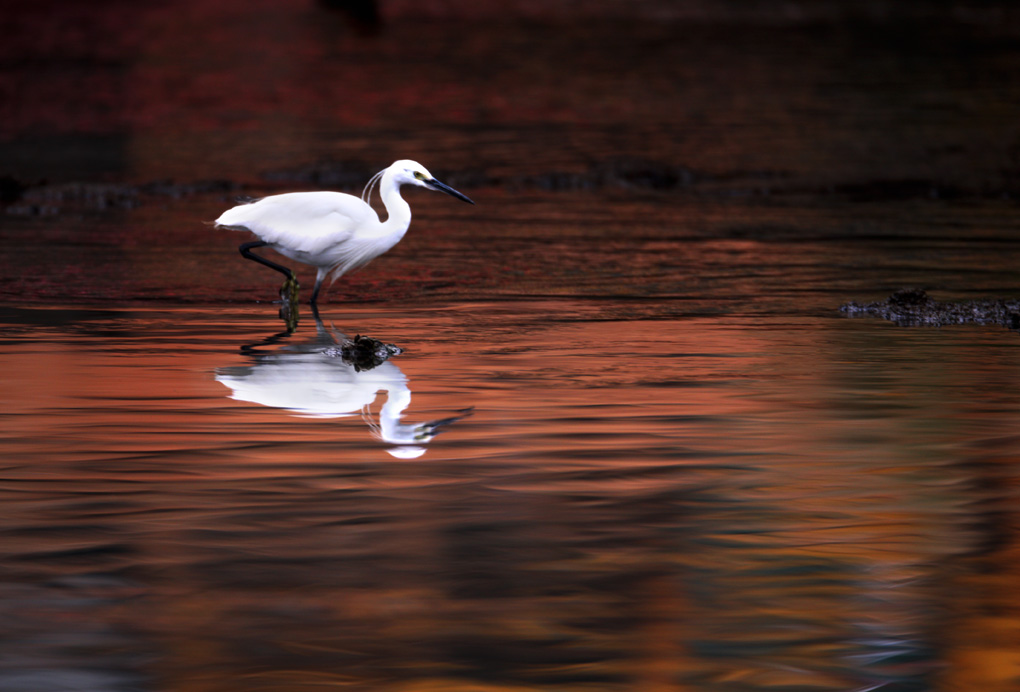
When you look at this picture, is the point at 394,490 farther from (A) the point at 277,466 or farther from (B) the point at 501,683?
(B) the point at 501,683

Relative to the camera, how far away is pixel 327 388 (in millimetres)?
A: 7562

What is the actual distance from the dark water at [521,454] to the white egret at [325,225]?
0.43m

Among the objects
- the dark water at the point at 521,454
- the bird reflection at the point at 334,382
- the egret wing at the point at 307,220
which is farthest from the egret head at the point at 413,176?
the bird reflection at the point at 334,382

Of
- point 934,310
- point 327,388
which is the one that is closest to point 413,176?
point 327,388

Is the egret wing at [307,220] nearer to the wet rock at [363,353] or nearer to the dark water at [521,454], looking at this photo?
the dark water at [521,454]

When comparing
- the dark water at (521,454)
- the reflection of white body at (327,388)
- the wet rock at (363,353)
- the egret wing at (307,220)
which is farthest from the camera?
the egret wing at (307,220)

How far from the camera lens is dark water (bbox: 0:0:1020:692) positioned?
4.13 meters

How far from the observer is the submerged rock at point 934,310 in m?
9.66

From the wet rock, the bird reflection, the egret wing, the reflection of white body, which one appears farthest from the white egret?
the wet rock

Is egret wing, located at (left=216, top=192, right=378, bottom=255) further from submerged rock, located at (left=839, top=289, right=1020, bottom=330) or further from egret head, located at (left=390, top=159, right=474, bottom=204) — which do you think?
submerged rock, located at (left=839, top=289, right=1020, bottom=330)

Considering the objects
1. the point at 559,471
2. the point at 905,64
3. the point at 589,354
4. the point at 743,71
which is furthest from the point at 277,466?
the point at 905,64

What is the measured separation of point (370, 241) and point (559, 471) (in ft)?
16.7

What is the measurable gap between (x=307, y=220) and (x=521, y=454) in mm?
4919

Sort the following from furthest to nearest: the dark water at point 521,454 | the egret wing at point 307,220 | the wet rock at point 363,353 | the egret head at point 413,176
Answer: the egret head at point 413,176 < the egret wing at point 307,220 < the wet rock at point 363,353 < the dark water at point 521,454
